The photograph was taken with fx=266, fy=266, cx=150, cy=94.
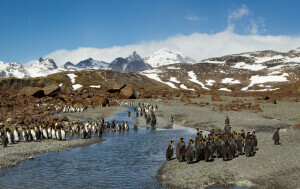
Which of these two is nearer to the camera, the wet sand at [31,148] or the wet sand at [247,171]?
the wet sand at [247,171]

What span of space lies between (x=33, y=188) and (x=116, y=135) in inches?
651

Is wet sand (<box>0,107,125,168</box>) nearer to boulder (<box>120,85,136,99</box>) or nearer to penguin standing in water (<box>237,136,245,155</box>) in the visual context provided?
penguin standing in water (<box>237,136,245,155</box>)

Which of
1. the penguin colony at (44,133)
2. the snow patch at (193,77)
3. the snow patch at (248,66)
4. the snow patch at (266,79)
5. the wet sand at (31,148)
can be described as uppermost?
the snow patch at (248,66)

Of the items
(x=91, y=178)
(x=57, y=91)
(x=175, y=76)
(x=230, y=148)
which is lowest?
(x=91, y=178)

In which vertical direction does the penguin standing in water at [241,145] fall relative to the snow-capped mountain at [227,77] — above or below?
below

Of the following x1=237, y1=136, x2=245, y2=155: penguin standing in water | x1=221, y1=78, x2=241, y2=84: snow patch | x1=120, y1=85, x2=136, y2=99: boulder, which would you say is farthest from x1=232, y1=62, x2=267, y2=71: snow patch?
x1=237, y1=136, x2=245, y2=155: penguin standing in water

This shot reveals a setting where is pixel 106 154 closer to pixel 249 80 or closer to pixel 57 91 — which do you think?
pixel 57 91

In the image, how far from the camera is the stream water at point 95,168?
14.9 metres

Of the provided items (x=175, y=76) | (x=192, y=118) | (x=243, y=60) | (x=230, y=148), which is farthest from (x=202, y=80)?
(x=230, y=148)

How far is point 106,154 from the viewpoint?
838 inches

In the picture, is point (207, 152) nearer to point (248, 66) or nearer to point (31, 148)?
point (31, 148)

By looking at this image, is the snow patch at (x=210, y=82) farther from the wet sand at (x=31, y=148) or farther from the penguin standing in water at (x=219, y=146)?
the penguin standing in water at (x=219, y=146)

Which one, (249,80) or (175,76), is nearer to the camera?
(249,80)

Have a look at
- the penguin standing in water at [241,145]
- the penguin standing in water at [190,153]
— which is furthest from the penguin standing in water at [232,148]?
the penguin standing in water at [190,153]
